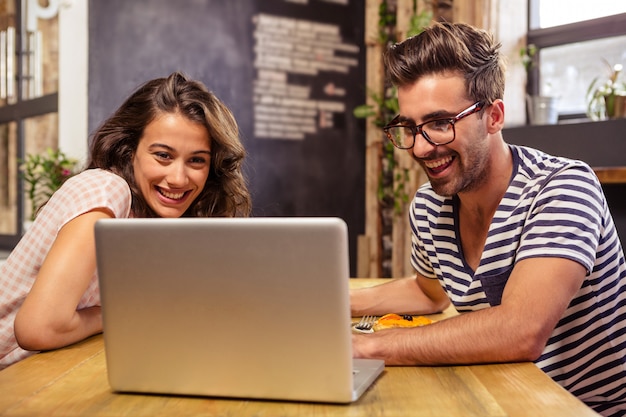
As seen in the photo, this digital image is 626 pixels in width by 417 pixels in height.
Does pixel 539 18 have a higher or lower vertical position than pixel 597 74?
higher

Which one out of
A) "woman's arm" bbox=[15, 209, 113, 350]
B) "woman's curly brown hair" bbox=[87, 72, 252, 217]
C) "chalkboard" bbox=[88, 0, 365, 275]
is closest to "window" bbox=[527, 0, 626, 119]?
"chalkboard" bbox=[88, 0, 365, 275]

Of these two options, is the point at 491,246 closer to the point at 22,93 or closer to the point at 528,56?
the point at 528,56

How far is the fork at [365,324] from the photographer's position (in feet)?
5.00

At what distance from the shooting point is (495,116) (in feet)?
5.62

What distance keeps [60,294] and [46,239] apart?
0.26 metres

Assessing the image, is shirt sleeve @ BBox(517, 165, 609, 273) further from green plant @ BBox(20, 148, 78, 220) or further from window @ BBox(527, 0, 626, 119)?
green plant @ BBox(20, 148, 78, 220)

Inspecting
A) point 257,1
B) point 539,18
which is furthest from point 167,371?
point 257,1

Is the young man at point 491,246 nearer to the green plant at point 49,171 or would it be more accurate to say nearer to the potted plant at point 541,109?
the potted plant at point 541,109

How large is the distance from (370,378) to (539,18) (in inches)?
142

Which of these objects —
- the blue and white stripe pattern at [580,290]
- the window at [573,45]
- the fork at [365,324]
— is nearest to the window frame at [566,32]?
the window at [573,45]

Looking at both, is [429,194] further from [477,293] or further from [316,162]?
[316,162]

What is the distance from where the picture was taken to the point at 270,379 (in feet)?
3.24

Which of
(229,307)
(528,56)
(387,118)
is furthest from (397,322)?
(387,118)

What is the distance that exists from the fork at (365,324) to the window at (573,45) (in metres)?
2.56
